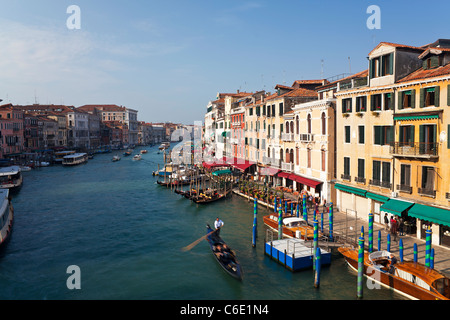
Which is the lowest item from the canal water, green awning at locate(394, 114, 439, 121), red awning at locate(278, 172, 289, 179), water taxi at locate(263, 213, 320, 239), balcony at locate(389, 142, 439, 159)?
the canal water

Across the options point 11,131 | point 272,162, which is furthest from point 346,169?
point 11,131

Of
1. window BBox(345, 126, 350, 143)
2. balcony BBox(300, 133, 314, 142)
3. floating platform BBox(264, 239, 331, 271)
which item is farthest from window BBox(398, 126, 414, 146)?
balcony BBox(300, 133, 314, 142)

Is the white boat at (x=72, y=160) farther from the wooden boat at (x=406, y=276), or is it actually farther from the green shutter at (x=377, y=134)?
the wooden boat at (x=406, y=276)

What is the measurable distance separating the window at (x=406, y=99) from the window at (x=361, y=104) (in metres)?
2.49

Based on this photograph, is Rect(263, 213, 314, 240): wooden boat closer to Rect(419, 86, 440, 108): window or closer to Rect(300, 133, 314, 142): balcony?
Rect(300, 133, 314, 142): balcony

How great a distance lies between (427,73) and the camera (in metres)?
17.0

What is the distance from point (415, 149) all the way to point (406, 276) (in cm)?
660

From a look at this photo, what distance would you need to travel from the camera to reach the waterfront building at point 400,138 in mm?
16078

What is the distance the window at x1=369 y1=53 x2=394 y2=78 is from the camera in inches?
733

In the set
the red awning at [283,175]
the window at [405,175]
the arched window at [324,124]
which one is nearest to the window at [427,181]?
the window at [405,175]

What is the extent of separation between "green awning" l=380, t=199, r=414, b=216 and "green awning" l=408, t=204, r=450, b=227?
0.33 meters

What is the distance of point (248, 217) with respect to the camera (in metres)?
26.1

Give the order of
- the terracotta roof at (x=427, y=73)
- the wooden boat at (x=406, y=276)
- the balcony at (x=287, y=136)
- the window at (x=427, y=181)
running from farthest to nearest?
the balcony at (x=287, y=136)
the window at (x=427, y=181)
the terracotta roof at (x=427, y=73)
the wooden boat at (x=406, y=276)

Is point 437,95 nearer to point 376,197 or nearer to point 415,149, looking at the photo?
point 415,149
